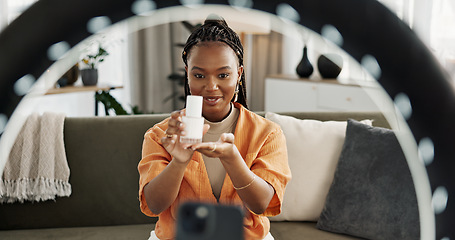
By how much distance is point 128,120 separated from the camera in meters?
1.86

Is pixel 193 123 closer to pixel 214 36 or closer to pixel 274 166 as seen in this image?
pixel 214 36

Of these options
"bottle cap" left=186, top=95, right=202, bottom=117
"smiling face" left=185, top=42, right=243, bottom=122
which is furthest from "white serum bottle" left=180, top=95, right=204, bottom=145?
"smiling face" left=185, top=42, right=243, bottom=122

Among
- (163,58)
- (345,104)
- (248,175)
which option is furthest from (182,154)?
(163,58)

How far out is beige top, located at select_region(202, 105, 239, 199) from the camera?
1.16 m

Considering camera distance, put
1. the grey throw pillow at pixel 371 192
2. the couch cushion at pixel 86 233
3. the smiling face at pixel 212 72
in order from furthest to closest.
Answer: the couch cushion at pixel 86 233 < the grey throw pillow at pixel 371 192 < the smiling face at pixel 212 72

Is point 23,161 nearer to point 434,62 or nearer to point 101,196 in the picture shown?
point 101,196

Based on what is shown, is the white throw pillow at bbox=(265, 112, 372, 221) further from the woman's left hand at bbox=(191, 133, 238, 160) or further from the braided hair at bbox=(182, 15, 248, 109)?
the woman's left hand at bbox=(191, 133, 238, 160)

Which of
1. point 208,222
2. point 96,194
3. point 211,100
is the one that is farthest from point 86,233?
point 208,222

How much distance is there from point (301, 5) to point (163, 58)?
4273 mm

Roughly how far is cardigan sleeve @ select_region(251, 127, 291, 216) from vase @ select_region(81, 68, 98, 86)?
2.40 metres

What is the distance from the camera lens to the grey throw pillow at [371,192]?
1.57m

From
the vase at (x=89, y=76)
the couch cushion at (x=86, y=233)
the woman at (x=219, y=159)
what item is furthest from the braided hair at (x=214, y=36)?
the vase at (x=89, y=76)

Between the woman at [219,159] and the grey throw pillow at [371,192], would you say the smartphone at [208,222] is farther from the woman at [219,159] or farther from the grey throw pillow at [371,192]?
the grey throw pillow at [371,192]

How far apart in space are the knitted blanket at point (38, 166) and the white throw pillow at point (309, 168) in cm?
88
